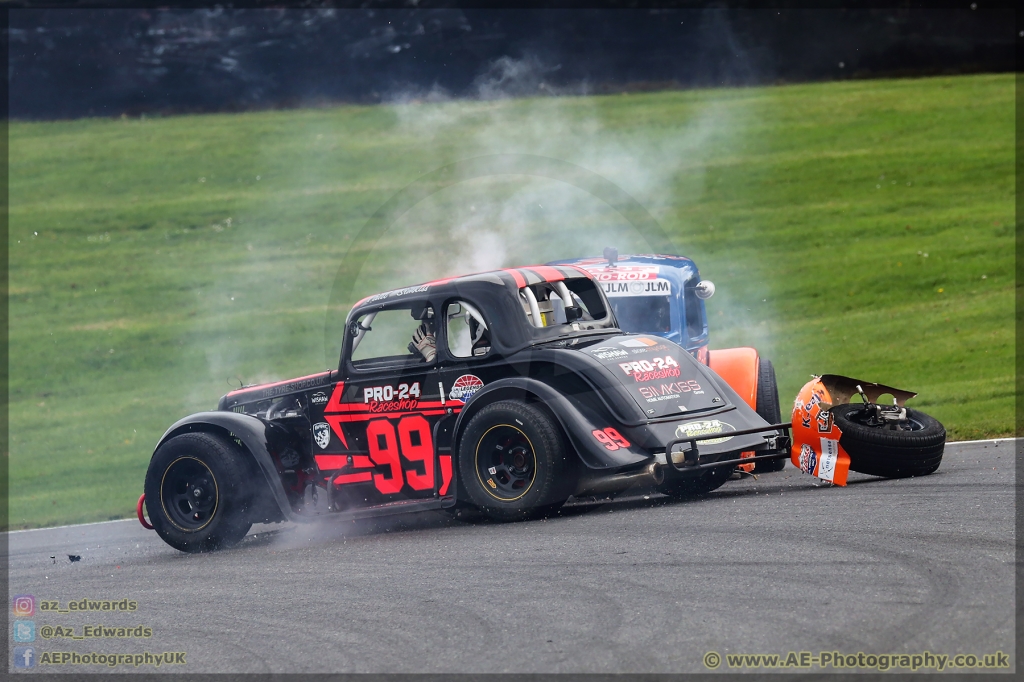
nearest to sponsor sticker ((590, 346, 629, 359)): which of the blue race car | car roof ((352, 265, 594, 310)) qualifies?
car roof ((352, 265, 594, 310))

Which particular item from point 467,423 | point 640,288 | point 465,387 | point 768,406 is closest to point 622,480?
point 467,423

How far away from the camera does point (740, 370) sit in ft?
34.9

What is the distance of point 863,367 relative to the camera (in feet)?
58.1

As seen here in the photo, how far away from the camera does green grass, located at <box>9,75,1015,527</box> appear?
18984 mm

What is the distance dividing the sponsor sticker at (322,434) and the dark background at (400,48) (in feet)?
49.6

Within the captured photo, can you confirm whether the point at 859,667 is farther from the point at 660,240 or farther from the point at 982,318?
the point at 660,240

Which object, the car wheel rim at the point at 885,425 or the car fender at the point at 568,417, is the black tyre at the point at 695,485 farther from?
the car fender at the point at 568,417

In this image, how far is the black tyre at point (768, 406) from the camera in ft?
34.3

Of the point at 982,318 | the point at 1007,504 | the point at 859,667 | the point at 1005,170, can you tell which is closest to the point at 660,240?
the point at 982,318

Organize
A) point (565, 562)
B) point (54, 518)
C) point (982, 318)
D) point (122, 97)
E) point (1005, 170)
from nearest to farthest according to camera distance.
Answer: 1. point (565, 562)
2. point (54, 518)
3. point (982, 318)
4. point (1005, 170)
5. point (122, 97)

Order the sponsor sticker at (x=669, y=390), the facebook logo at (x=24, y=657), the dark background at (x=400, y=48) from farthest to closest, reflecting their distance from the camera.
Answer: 1. the dark background at (x=400, y=48)
2. the sponsor sticker at (x=669, y=390)
3. the facebook logo at (x=24, y=657)

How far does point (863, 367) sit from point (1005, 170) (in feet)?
42.8

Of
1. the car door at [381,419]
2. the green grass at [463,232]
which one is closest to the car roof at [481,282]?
the car door at [381,419]

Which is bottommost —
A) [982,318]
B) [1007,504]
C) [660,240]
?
[1007,504]
